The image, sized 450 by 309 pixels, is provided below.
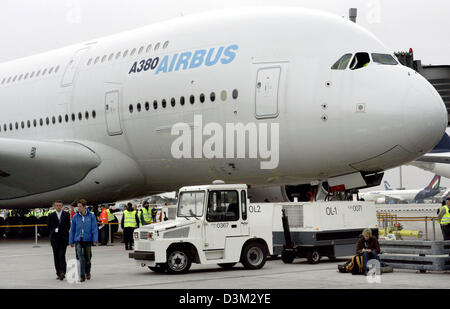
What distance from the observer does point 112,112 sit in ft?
69.1

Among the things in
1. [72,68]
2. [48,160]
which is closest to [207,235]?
[48,160]

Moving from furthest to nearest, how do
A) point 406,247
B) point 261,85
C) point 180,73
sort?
point 180,73 → point 261,85 → point 406,247

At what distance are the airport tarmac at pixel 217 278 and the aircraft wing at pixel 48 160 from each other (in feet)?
14.8

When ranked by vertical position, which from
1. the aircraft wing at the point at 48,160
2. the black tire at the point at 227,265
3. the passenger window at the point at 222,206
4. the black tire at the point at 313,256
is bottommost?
the black tire at the point at 227,265

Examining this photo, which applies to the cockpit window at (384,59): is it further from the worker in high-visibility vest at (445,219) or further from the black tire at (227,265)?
the black tire at (227,265)

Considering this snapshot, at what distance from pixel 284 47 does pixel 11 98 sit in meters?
11.4

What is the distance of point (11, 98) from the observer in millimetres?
25266

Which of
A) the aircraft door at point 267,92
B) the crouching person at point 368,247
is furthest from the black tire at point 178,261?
the aircraft door at point 267,92

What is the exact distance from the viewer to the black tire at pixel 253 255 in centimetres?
1502

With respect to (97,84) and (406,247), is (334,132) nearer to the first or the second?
(406,247)

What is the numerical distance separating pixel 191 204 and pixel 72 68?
954 cm

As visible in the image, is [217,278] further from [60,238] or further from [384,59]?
[384,59]

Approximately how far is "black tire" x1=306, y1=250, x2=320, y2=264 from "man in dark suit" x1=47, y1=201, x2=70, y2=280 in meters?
5.24
